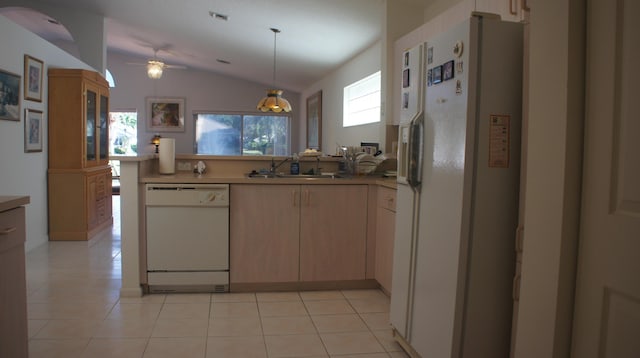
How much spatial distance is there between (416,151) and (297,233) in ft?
4.68

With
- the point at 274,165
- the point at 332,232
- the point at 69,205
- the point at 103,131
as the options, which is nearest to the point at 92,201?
the point at 69,205

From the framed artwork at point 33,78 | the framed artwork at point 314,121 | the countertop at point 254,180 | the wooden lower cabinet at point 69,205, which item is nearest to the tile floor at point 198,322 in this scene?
the countertop at point 254,180

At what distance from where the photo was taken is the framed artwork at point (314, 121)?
859cm

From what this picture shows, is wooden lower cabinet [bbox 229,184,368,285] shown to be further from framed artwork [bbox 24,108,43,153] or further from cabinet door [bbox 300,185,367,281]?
framed artwork [bbox 24,108,43,153]

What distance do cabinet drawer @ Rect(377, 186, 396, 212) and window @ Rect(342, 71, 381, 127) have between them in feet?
7.72

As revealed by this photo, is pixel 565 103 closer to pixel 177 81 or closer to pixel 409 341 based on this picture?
pixel 409 341

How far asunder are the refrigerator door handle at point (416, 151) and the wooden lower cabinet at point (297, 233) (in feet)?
3.91

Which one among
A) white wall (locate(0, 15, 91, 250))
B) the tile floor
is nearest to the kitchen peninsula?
the tile floor

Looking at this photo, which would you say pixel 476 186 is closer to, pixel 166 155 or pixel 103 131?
pixel 166 155

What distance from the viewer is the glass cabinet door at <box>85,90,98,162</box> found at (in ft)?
17.9

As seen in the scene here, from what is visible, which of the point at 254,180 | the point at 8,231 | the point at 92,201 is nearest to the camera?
the point at 8,231

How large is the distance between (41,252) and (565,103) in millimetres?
4879

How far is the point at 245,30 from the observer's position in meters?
6.25

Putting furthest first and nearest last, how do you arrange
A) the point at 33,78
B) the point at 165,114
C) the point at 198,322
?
the point at 165,114
the point at 33,78
the point at 198,322
